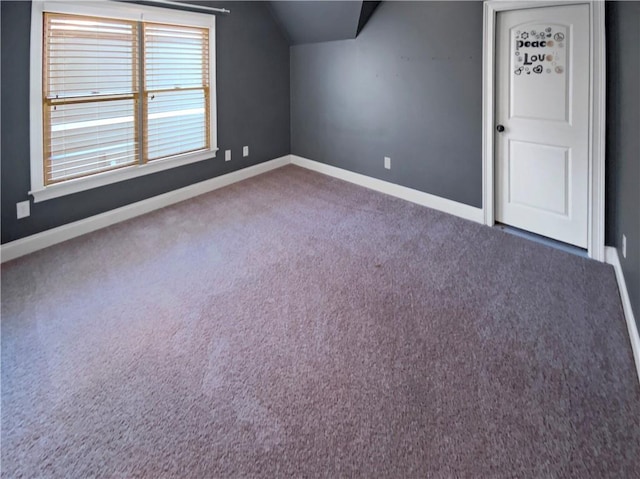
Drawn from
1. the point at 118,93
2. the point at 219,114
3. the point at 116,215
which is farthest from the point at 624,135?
the point at 116,215

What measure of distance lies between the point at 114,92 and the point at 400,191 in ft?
9.95

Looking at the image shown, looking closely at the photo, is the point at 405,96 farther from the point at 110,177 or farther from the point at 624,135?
the point at 110,177

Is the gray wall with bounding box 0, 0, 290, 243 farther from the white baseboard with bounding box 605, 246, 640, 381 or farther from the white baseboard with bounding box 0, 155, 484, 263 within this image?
the white baseboard with bounding box 605, 246, 640, 381

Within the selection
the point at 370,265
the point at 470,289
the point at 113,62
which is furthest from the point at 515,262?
the point at 113,62

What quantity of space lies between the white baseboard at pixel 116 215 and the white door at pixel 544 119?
307cm

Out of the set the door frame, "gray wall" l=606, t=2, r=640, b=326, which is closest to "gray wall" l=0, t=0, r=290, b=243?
the door frame

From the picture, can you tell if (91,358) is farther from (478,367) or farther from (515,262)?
(515,262)

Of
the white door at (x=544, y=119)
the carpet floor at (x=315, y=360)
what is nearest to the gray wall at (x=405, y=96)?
the white door at (x=544, y=119)

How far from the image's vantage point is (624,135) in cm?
257

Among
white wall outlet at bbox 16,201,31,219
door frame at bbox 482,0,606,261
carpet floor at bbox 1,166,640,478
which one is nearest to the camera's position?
carpet floor at bbox 1,166,640,478

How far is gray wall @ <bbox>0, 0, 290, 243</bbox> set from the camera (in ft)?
9.81

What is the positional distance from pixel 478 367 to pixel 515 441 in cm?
45

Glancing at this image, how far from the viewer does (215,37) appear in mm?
4496

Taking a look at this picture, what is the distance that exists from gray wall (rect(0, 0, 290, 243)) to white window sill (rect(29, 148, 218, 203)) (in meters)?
0.06
